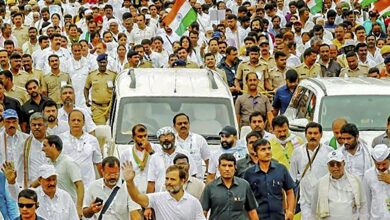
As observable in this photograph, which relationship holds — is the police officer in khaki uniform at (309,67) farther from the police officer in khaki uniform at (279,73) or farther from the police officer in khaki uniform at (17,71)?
the police officer in khaki uniform at (17,71)

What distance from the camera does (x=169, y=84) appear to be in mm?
19422

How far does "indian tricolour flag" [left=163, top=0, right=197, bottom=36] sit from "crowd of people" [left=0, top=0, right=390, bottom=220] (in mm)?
36

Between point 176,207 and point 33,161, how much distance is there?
3696mm

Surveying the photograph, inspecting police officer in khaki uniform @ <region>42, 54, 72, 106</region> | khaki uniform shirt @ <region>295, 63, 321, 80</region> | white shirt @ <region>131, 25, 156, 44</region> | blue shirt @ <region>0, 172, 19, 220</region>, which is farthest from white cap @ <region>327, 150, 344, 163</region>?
white shirt @ <region>131, 25, 156, 44</region>

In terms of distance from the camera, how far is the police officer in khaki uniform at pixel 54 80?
2283 centimetres

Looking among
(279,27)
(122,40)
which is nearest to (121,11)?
(279,27)

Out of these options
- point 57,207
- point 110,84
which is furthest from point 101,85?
point 57,207

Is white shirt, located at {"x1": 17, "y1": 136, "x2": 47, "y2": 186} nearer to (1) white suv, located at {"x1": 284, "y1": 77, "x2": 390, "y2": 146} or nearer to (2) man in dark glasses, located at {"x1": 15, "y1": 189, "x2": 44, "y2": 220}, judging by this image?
(1) white suv, located at {"x1": 284, "y1": 77, "x2": 390, "y2": 146}

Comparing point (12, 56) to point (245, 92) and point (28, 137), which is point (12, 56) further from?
point (28, 137)

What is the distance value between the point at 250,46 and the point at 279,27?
431 cm

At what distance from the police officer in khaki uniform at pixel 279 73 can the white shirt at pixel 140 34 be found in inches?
222

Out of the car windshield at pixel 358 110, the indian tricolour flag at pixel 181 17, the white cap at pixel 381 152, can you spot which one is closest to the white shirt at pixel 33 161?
the car windshield at pixel 358 110

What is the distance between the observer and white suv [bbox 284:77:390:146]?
19094 millimetres

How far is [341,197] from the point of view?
Result: 51.5 ft
